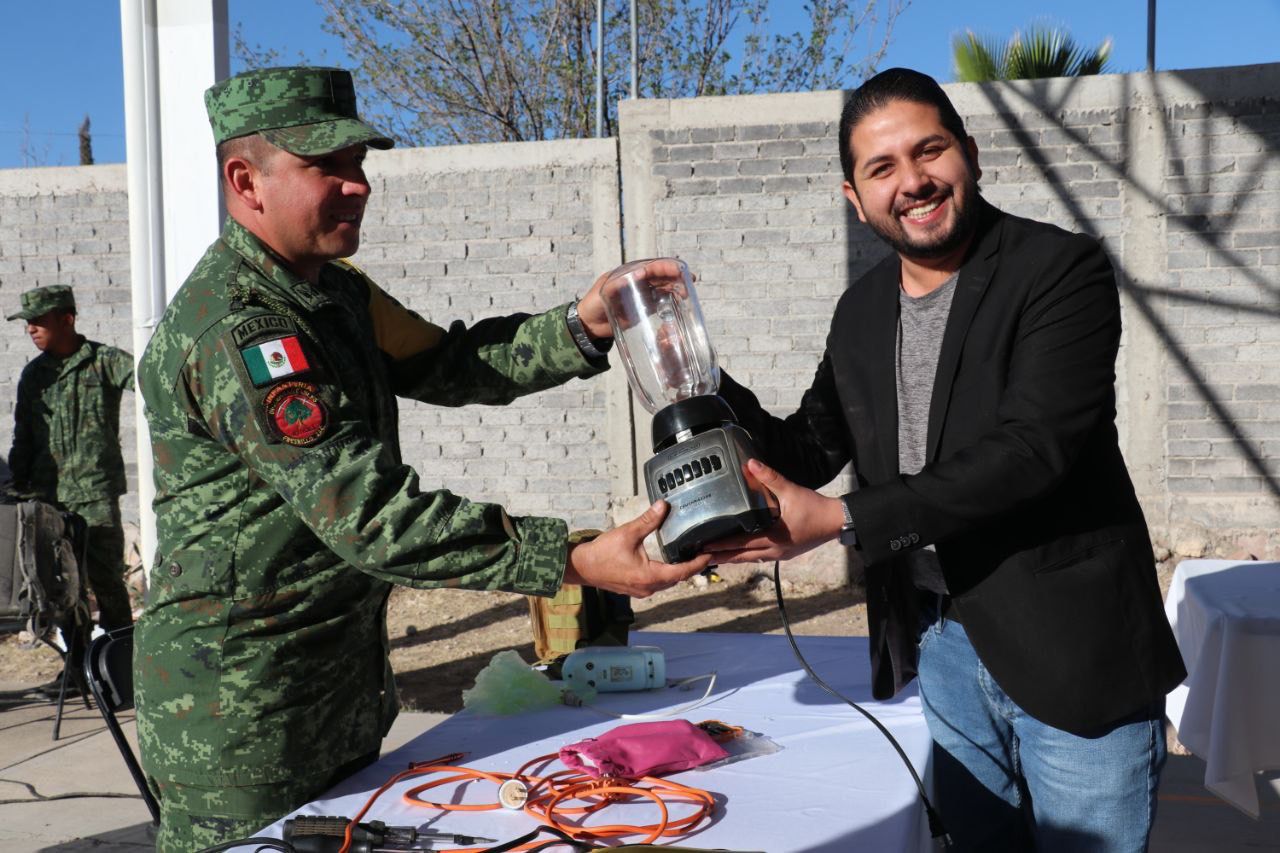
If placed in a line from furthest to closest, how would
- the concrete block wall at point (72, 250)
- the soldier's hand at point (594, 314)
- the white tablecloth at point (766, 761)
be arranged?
the concrete block wall at point (72, 250), the soldier's hand at point (594, 314), the white tablecloth at point (766, 761)

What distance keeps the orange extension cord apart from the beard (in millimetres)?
1007

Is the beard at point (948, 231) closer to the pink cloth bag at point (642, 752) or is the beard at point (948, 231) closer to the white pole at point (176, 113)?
the pink cloth bag at point (642, 752)

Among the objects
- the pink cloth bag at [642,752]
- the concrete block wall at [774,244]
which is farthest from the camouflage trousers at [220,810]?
the concrete block wall at [774,244]

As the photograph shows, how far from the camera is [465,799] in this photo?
6.21 feet

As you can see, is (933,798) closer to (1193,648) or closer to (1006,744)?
(1006,744)

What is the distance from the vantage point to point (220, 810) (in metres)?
1.85

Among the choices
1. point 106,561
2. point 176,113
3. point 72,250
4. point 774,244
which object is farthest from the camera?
point 72,250

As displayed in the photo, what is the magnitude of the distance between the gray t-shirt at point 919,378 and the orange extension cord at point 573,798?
61 centimetres

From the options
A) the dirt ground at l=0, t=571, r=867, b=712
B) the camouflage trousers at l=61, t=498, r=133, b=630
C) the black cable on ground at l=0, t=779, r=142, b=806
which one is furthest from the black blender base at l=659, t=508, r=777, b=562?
the camouflage trousers at l=61, t=498, r=133, b=630

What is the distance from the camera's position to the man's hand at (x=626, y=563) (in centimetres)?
187

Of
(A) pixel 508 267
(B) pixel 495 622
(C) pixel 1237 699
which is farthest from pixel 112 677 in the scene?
(A) pixel 508 267

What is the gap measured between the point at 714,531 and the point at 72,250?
24.7 feet

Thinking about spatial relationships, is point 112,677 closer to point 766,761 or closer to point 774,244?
point 766,761

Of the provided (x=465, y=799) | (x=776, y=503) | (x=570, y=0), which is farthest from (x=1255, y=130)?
(x=570, y=0)
